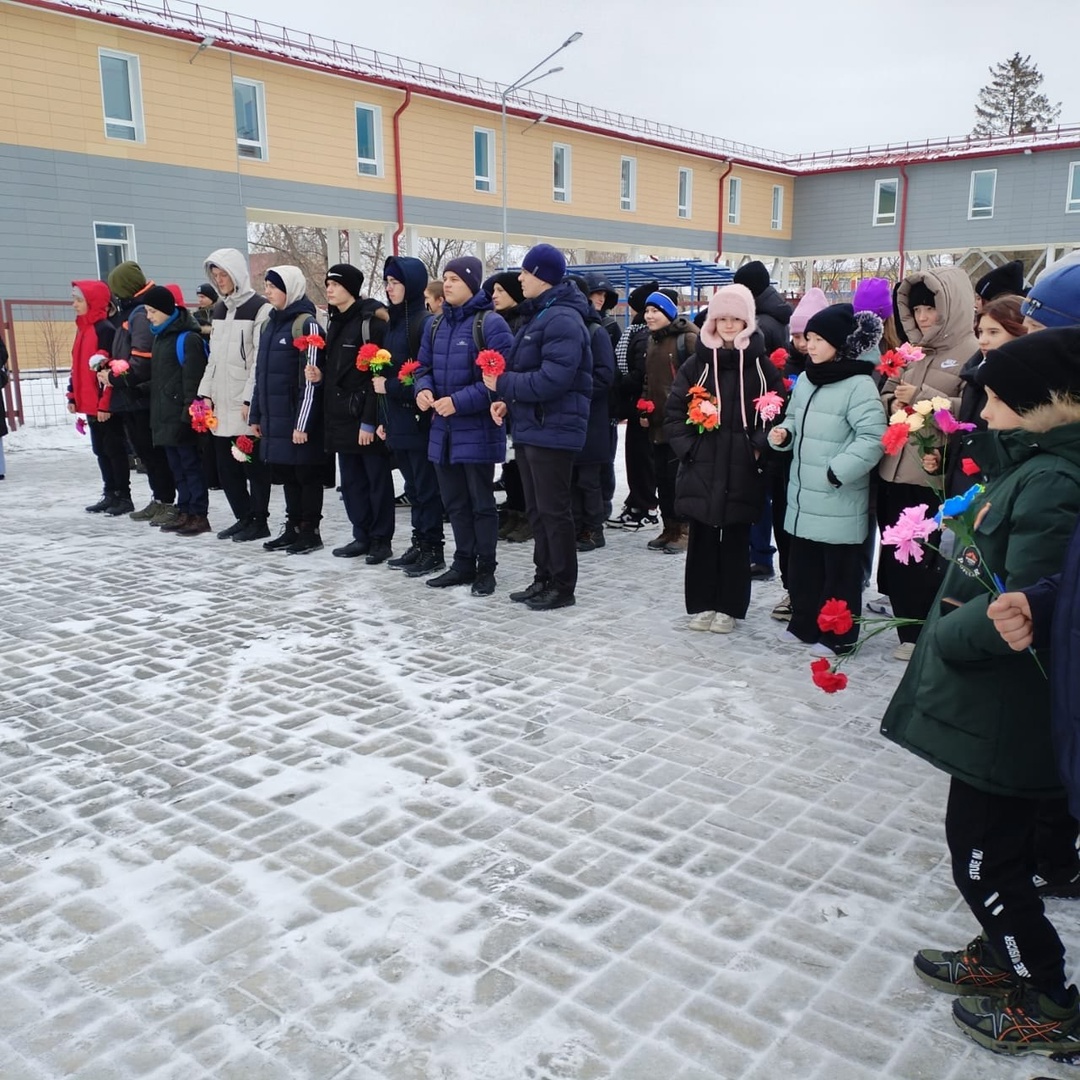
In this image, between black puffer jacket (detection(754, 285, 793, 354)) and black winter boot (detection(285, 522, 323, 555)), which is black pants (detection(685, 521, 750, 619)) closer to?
black puffer jacket (detection(754, 285, 793, 354))

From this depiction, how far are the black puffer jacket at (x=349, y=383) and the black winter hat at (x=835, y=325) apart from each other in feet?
10.7

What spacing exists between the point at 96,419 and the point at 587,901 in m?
7.71

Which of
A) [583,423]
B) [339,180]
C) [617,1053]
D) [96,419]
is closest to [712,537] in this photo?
[583,423]

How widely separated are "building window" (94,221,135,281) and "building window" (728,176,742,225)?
20.9 metres

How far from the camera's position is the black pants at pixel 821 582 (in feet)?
17.2

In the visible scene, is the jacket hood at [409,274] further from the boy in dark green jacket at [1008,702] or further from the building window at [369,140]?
the building window at [369,140]

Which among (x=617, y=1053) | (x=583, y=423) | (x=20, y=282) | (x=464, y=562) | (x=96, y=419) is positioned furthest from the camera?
(x=20, y=282)

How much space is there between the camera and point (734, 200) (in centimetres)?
3416

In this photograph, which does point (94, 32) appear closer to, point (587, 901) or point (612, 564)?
point (612, 564)

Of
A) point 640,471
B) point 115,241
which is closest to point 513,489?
point 640,471

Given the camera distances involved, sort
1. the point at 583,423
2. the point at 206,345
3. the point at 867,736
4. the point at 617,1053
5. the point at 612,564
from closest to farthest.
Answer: the point at 617,1053 < the point at 867,736 < the point at 583,423 < the point at 612,564 < the point at 206,345

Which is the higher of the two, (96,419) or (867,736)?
(96,419)

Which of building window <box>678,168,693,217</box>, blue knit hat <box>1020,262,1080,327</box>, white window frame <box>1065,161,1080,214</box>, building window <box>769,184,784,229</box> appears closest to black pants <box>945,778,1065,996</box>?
blue knit hat <box>1020,262,1080,327</box>

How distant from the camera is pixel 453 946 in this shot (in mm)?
2781
